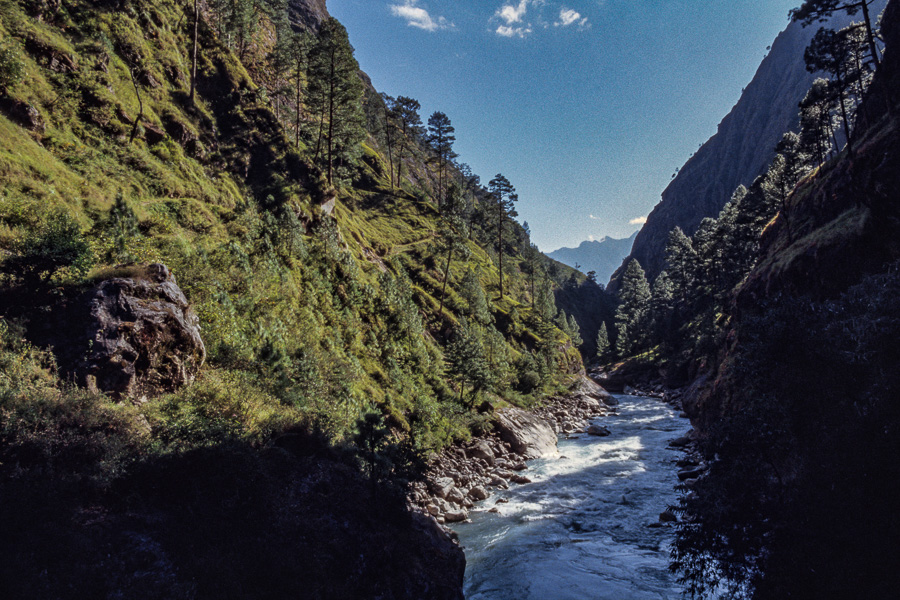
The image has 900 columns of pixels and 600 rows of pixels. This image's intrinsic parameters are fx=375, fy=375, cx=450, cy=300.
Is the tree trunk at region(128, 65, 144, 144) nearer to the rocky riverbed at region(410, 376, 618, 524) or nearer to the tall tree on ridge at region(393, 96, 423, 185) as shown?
the rocky riverbed at region(410, 376, 618, 524)

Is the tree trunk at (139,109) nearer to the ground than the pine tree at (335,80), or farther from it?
nearer to the ground

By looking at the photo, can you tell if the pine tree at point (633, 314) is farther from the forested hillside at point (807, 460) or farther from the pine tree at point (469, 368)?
the forested hillside at point (807, 460)

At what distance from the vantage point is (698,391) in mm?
41188

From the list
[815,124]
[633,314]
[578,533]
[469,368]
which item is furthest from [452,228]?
[633,314]

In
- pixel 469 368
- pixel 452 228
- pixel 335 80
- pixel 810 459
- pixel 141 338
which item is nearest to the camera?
pixel 810 459

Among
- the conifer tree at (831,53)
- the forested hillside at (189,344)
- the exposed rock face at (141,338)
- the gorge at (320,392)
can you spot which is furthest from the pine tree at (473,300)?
the exposed rock face at (141,338)

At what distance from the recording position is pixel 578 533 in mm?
18500

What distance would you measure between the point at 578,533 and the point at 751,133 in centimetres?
22419

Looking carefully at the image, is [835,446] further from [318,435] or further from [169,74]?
[169,74]

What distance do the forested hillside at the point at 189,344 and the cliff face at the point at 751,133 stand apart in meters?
184

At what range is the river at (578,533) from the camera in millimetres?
14602

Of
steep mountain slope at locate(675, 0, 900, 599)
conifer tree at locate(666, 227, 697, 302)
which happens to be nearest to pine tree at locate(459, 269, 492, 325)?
steep mountain slope at locate(675, 0, 900, 599)

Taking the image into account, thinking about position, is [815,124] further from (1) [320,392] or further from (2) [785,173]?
(1) [320,392]

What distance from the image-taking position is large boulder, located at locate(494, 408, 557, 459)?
A: 3038 cm
